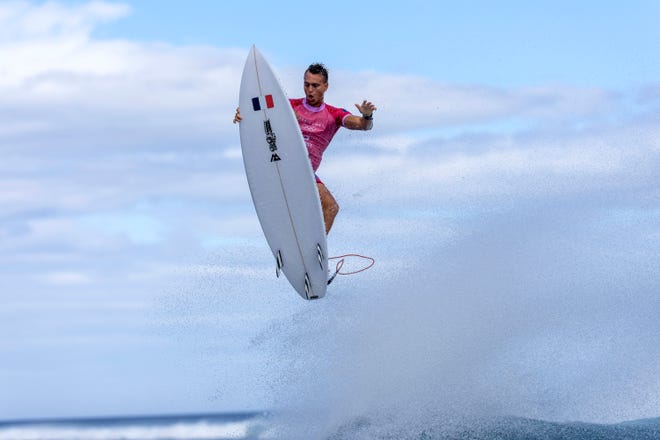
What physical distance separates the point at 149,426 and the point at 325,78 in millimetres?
72336

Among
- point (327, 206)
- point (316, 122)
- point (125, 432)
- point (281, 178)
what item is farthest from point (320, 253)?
point (125, 432)

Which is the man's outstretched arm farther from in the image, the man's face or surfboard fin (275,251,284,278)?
surfboard fin (275,251,284,278)

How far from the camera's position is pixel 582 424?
19.5m

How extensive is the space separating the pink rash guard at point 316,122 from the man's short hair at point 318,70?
0.58m

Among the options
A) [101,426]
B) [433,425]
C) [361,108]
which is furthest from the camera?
[101,426]

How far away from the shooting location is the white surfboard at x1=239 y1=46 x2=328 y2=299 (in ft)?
50.0

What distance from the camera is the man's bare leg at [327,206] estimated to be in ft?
51.1

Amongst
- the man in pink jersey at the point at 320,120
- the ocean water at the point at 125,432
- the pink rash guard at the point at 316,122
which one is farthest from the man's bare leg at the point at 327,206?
the ocean water at the point at 125,432

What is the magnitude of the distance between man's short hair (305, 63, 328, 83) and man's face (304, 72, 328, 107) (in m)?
0.04

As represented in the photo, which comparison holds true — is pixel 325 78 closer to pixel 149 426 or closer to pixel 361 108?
pixel 361 108

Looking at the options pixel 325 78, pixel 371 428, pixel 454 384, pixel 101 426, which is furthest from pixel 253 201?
pixel 101 426

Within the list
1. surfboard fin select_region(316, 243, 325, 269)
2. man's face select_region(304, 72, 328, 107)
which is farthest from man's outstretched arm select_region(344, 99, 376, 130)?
surfboard fin select_region(316, 243, 325, 269)

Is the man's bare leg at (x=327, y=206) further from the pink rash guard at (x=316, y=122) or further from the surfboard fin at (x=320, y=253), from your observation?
→ the pink rash guard at (x=316, y=122)

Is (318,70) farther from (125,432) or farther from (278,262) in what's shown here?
(125,432)
